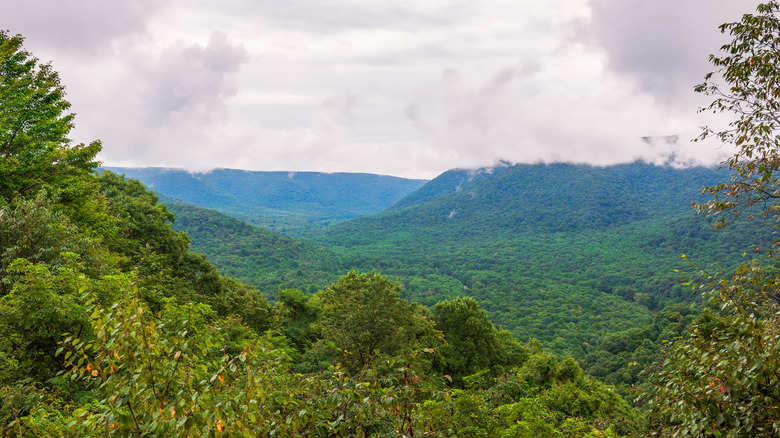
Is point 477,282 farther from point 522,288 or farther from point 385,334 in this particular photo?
point 385,334

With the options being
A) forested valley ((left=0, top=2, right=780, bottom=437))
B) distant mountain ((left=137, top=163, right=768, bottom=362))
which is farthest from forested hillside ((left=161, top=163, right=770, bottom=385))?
forested valley ((left=0, top=2, right=780, bottom=437))

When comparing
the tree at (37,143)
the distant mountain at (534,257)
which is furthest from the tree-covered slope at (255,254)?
the tree at (37,143)

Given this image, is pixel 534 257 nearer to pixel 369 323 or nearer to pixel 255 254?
pixel 255 254

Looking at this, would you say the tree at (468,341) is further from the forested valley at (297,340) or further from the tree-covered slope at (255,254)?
the tree-covered slope at (255,254)

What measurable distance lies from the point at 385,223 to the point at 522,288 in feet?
330

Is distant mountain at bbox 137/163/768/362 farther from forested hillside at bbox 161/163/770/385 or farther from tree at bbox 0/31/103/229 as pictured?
tree at bbox 0/31/103/229

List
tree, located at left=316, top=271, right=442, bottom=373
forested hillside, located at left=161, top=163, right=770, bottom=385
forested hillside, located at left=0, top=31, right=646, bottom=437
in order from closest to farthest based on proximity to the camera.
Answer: forested hillside, located at left=0, top=31, right=646, bottom=437 → tree, located at left=316, top=271, right=442, bottom=373 → forested hillside, located at left=161, top=163, right=770, bottom=385

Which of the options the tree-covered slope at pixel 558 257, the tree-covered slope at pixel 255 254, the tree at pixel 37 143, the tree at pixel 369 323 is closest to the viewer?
the tree at pixel 37 143

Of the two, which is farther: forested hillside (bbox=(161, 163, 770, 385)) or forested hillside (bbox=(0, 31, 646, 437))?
forested hillside (bbox=(161, 163, 770, 385))

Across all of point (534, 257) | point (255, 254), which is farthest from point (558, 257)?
point (255, 254)

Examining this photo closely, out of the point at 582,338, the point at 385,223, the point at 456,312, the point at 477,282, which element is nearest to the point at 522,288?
the point at 477,282

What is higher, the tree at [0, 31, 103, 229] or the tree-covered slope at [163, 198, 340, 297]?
the tree at [0, 31, 103, 229]

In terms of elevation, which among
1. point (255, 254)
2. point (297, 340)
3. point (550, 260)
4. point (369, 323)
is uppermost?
point (369, 323)

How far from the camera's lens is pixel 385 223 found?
194 metres
